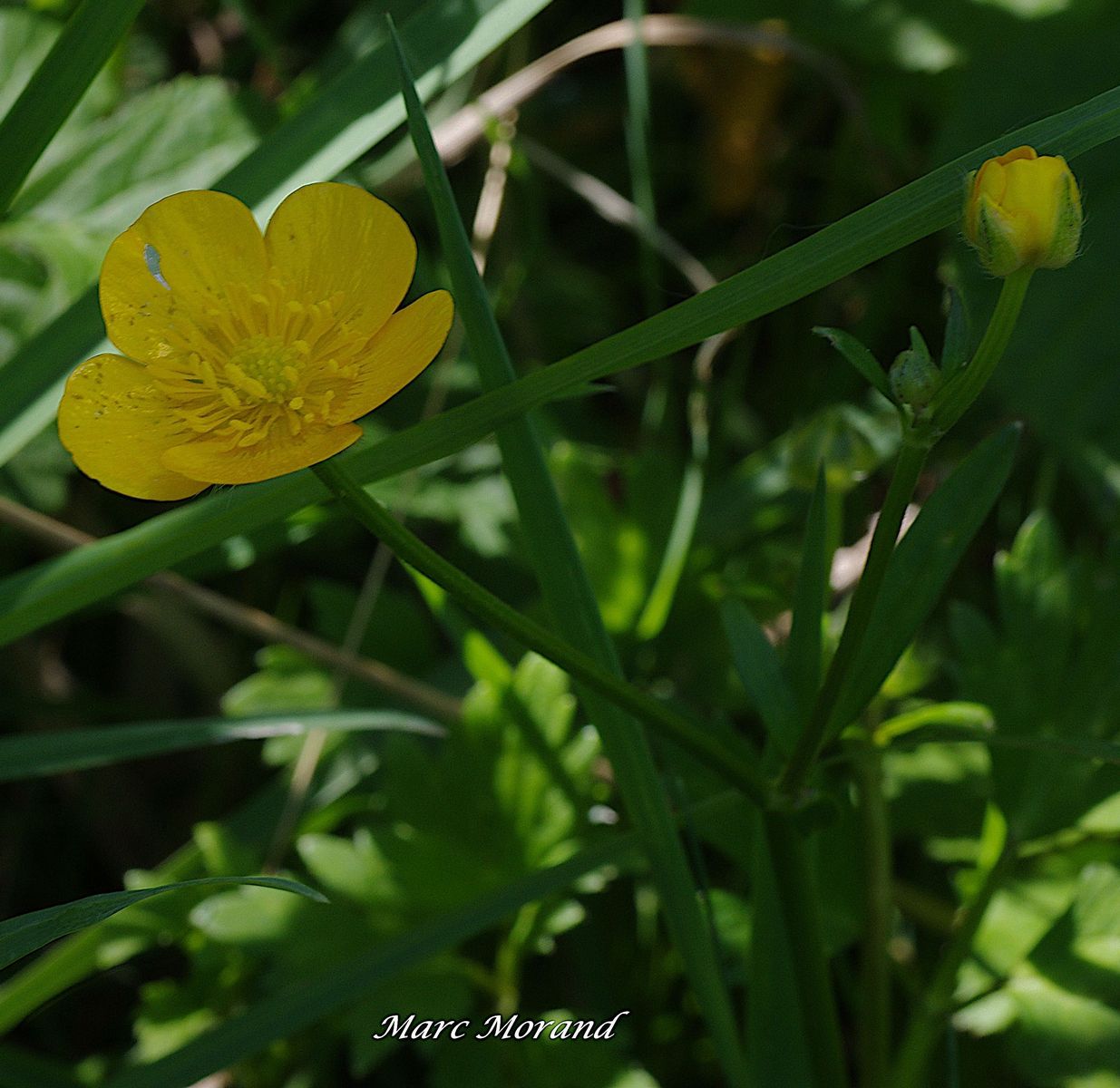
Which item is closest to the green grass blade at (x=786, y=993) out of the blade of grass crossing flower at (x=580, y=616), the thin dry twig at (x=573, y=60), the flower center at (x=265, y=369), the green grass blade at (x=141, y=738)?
the blade of grass crossing flower at (x=580, y=616)

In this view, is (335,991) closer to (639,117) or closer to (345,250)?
(345,250)

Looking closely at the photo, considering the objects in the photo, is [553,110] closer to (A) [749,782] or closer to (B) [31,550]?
(B) [31,550]

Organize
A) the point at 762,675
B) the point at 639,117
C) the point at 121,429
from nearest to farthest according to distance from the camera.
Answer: the point at 121,429, the point at 762,675, the point at 639,117

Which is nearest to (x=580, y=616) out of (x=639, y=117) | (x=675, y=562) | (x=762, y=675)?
(x=762, y=675)

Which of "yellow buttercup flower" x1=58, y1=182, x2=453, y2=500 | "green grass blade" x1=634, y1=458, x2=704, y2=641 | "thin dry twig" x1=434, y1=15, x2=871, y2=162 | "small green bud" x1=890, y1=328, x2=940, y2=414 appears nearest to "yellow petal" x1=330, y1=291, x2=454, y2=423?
"yellow buttercup flower" x1=58, y1=182, x2=453, y2=500

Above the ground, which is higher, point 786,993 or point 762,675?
point 762,675

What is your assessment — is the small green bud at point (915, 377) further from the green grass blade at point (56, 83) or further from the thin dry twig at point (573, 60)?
the thin dry twig at point (573, 60)
